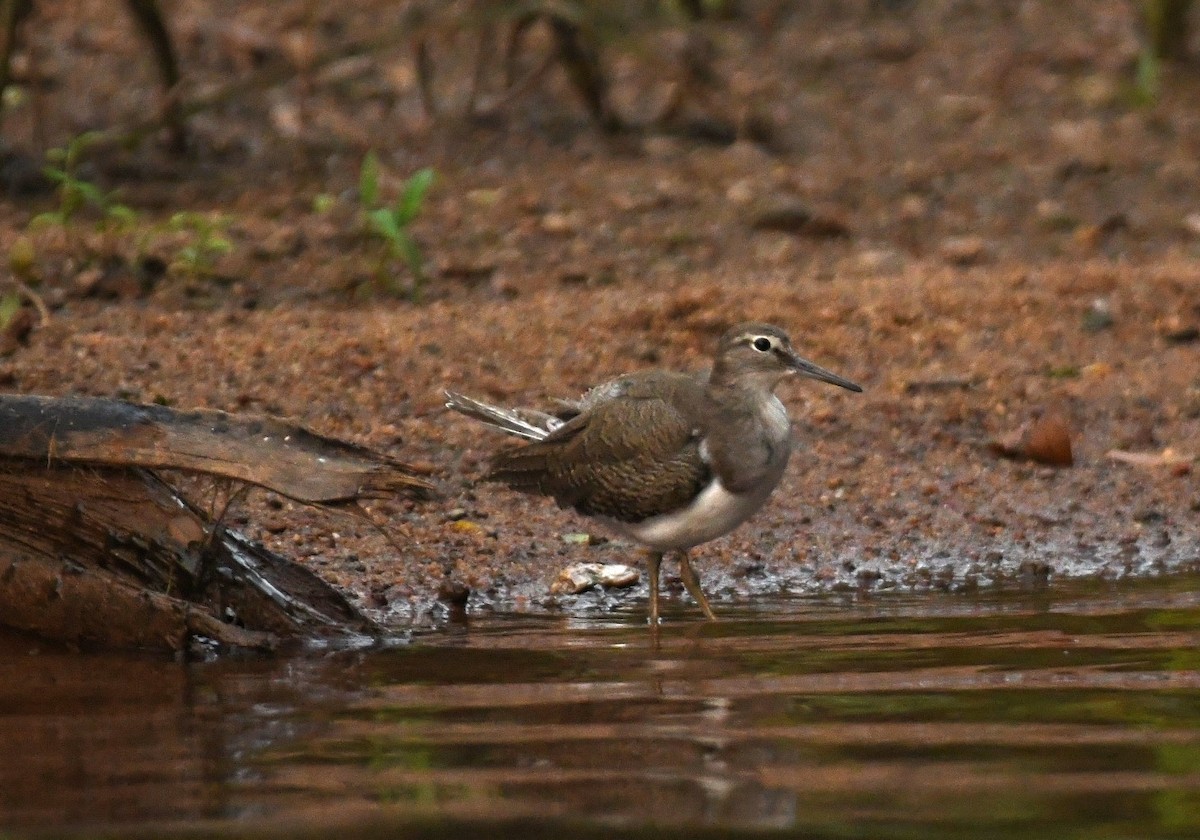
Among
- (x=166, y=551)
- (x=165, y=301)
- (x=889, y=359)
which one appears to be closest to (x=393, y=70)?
(x=165, y=301)

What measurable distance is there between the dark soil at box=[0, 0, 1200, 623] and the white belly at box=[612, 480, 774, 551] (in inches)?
18.7

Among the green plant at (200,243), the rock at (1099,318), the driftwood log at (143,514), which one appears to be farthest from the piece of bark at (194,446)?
the rock at (1099,318)

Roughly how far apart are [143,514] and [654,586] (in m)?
1.85

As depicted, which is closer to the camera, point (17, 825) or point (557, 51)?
point (17, 825)

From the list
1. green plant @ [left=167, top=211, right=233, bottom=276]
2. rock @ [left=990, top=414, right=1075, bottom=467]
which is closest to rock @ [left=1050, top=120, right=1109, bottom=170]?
rock @ [left=990, top=414, right=1075, bottom=467]

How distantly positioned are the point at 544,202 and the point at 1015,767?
7.71m

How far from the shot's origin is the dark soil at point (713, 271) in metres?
8.24

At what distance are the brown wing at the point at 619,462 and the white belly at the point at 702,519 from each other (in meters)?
0.04

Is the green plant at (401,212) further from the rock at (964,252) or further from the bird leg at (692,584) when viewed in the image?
the rock at (964,252)

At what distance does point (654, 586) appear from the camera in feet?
23.6

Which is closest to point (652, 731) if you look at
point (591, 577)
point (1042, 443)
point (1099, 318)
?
point (591, 577)

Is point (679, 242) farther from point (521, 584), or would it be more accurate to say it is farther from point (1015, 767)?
point (1015, 767)

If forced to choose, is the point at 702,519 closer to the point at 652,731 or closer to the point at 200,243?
the point at 652,731

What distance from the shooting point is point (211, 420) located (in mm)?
6000
